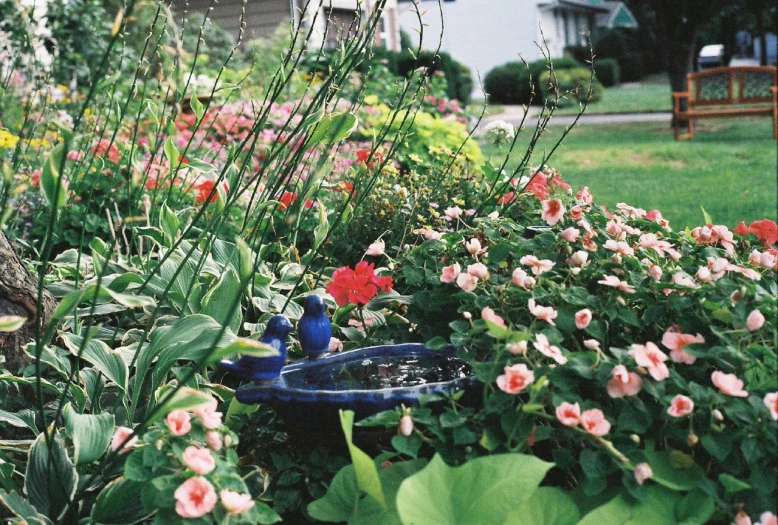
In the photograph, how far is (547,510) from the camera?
1.36m

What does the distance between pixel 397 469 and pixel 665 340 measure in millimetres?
516

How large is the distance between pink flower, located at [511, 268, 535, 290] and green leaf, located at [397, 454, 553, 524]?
38 centimetres

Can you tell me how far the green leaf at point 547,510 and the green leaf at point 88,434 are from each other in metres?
0.74

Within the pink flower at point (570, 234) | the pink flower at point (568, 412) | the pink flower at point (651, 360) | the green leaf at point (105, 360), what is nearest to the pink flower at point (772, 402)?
the pink flower at point (651, 360)

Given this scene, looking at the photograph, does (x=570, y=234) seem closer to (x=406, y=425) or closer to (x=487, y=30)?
(x=406, y=425)

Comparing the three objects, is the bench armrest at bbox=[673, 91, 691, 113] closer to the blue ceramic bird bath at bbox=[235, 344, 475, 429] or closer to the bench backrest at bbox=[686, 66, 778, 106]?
the bench backrest at bbox=[686, 66, 778, 106]

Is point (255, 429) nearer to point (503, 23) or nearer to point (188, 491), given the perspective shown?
point (188, 491)

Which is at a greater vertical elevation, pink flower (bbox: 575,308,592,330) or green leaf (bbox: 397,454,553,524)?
pink flower (bbox: 575,308,592,330)

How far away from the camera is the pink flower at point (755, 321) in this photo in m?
1.37

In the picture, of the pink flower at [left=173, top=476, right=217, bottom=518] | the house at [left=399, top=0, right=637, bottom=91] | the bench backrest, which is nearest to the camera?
the pink flower at [left=173, top=476, right=217, bottom=518]

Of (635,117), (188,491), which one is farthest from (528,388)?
(635,117)

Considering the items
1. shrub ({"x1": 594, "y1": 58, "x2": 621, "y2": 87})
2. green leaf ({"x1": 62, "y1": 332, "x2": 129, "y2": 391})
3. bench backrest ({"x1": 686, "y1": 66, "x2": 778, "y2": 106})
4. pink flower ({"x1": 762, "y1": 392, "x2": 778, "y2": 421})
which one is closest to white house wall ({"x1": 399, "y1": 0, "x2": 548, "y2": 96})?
shrub ({"x1": 594, "y1": 58, "x2": 621, "y2": 87})

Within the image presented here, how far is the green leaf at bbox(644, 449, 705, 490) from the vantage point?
134cm

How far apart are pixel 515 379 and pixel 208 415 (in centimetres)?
50
